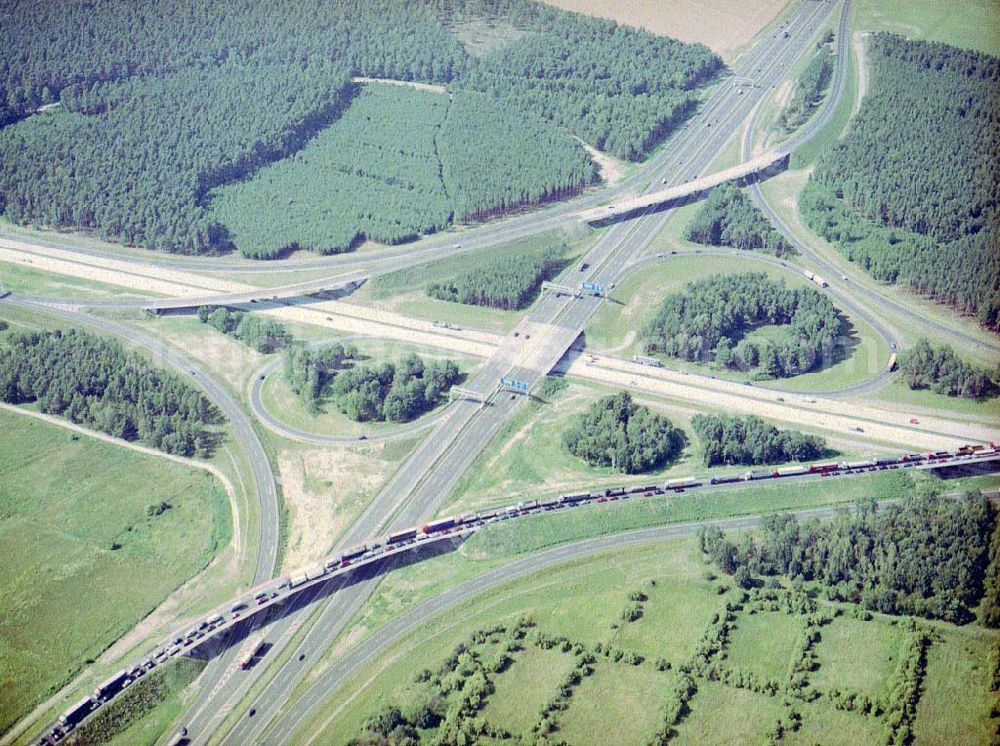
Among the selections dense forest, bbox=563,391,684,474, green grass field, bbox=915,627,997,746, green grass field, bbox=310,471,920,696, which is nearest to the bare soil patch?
green grass field, bbox=310,471,920,696

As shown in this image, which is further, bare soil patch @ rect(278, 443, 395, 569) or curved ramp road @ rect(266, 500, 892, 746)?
bare soil patch @ rect(278, 443, 395, 569)

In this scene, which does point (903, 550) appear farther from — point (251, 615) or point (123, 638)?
point (123, 638)

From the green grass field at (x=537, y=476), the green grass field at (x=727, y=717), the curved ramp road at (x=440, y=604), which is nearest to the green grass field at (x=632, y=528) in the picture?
the curved ramp road at (x=440, y=604)

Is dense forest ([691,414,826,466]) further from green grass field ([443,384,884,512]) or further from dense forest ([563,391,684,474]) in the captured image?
dense forest ([563,391,684,474])

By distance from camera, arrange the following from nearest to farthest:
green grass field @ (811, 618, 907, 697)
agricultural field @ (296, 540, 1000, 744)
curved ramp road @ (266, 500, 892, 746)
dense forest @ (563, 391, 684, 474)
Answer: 1. agricultural field @ (296, 540, 1000, 744)
2. curved ramp road @ (266, 500, 892, 746)
3. green grass field @ (811, 618, 907, 697)
4. dense forest @ (563, 391, 684, 474)

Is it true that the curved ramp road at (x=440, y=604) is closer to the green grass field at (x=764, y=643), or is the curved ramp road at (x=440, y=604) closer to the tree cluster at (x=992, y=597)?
the green grass field at (x=764, y=643)

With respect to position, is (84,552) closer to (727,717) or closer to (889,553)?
(727,717)
